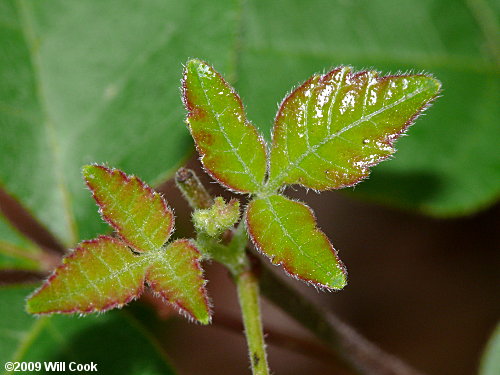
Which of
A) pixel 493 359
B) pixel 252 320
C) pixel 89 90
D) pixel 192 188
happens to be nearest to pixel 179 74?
pixel 89 90

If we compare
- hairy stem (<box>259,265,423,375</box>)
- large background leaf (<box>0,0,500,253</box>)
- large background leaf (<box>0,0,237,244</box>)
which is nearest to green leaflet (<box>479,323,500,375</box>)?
hairy stem (<box>259,265,423,375</box>)

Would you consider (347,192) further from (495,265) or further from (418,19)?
(495,265)

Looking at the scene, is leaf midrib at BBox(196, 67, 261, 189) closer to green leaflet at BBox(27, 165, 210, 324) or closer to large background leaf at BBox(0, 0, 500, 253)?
green leaflet at BBox(27, 165, 210, 324)

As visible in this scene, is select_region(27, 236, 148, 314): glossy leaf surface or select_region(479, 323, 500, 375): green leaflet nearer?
select_region(27, 236, 148, 314): glossy leaf surface

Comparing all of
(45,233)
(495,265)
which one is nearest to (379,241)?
(495,265)

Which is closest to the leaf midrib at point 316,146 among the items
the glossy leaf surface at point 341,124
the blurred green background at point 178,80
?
the glossy leaf surface at point 341,124

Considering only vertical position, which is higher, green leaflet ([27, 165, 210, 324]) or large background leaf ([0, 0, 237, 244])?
large background leaf ([0, 0, 237, 244])
